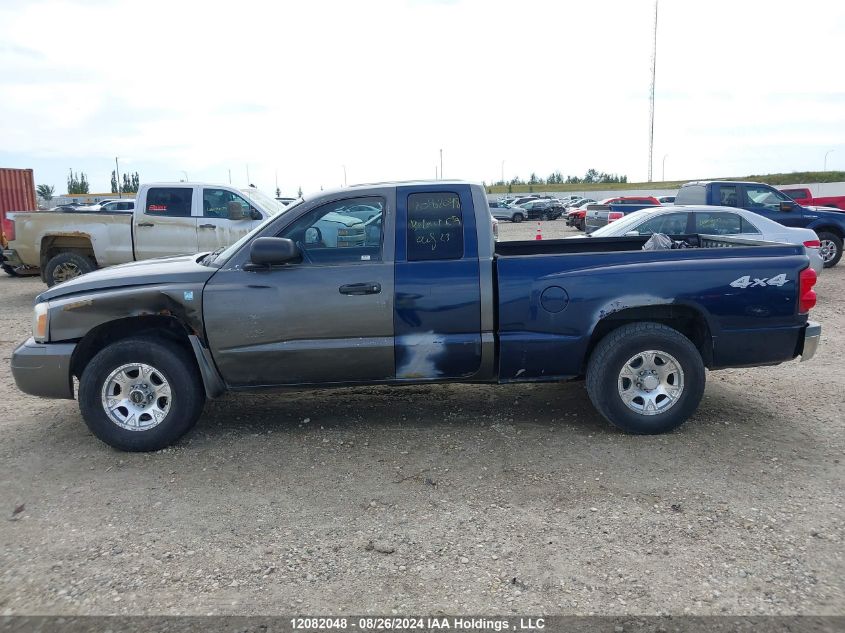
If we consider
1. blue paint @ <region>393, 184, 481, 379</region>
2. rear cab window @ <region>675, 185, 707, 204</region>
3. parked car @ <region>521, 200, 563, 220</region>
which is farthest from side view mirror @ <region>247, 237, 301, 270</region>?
parked car @ <region>521, 200, 563, 220</region>

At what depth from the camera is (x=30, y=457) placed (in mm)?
4977

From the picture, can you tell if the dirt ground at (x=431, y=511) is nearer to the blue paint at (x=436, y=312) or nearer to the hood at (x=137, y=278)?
the blue paint at (x=436, y=312)

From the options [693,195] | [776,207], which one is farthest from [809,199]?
[693,195]

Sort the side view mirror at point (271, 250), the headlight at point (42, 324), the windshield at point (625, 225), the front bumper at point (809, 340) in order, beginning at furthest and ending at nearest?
the windshield at point (625, 225), the front bumper at point (809, 340), the headlight at point (42, 324), the side view mirror at point (271, 250)

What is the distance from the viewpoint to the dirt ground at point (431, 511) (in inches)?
127

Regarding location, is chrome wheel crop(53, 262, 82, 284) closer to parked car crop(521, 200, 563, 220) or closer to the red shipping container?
the red shipping container

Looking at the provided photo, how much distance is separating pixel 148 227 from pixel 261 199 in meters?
1.88

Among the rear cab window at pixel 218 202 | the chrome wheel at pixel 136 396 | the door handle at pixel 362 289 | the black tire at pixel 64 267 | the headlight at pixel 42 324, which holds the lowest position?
the chrome wheel at pixel 136 396

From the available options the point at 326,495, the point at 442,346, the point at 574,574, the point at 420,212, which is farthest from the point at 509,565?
the point at 420,212

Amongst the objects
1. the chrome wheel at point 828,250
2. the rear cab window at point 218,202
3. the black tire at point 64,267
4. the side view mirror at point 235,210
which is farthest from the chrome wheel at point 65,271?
the chrome wheel at point 828,250

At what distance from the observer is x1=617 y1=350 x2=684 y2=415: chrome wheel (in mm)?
5094

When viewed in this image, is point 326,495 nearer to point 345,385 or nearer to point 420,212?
point 345,385

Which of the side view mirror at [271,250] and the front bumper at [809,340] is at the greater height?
the side view mirror at [271,250]

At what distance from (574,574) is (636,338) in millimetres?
2113
